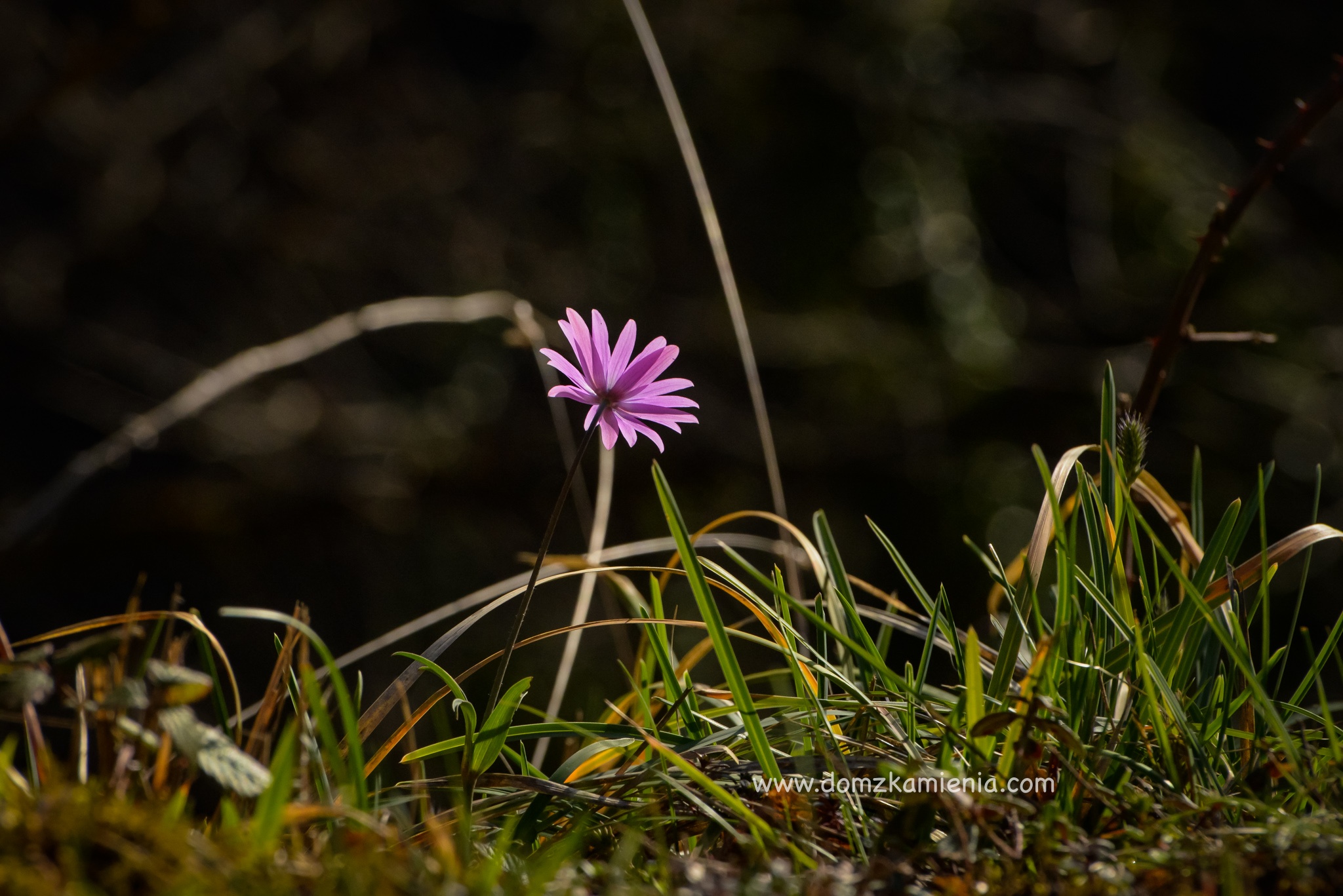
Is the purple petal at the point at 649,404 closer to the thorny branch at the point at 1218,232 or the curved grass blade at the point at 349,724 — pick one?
the curved grass blade at the point at 349,724

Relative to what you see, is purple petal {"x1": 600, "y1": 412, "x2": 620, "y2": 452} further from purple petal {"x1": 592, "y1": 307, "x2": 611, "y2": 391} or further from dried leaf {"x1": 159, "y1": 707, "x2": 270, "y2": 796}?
dried leaf {"x1": 159, "y1": 707, "x2": 270, "y2": 796}

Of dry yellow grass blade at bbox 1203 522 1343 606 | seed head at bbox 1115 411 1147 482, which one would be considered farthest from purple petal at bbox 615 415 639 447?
dry yellow grass blade at bbox 1203 522 1343 606

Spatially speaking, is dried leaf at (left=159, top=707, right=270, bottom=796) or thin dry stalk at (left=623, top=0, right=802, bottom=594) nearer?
dried leaf at (left=159, top=707, right=270, bottom=796)

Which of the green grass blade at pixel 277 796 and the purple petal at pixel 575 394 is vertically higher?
the purple petal at pixel 575 394

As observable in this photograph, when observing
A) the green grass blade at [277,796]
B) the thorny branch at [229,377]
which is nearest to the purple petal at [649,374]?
the green grass blade at [277,796]

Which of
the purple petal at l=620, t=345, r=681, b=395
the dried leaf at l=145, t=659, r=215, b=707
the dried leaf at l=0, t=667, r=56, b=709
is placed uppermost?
the purple petal at l=620, t=345, r=681, b=395

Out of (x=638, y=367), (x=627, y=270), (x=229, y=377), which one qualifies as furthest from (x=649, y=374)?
(x=627, y=270)

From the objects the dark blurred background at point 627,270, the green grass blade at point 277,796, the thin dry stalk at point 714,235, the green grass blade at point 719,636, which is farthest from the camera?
the dark blurred background at point 627,270
